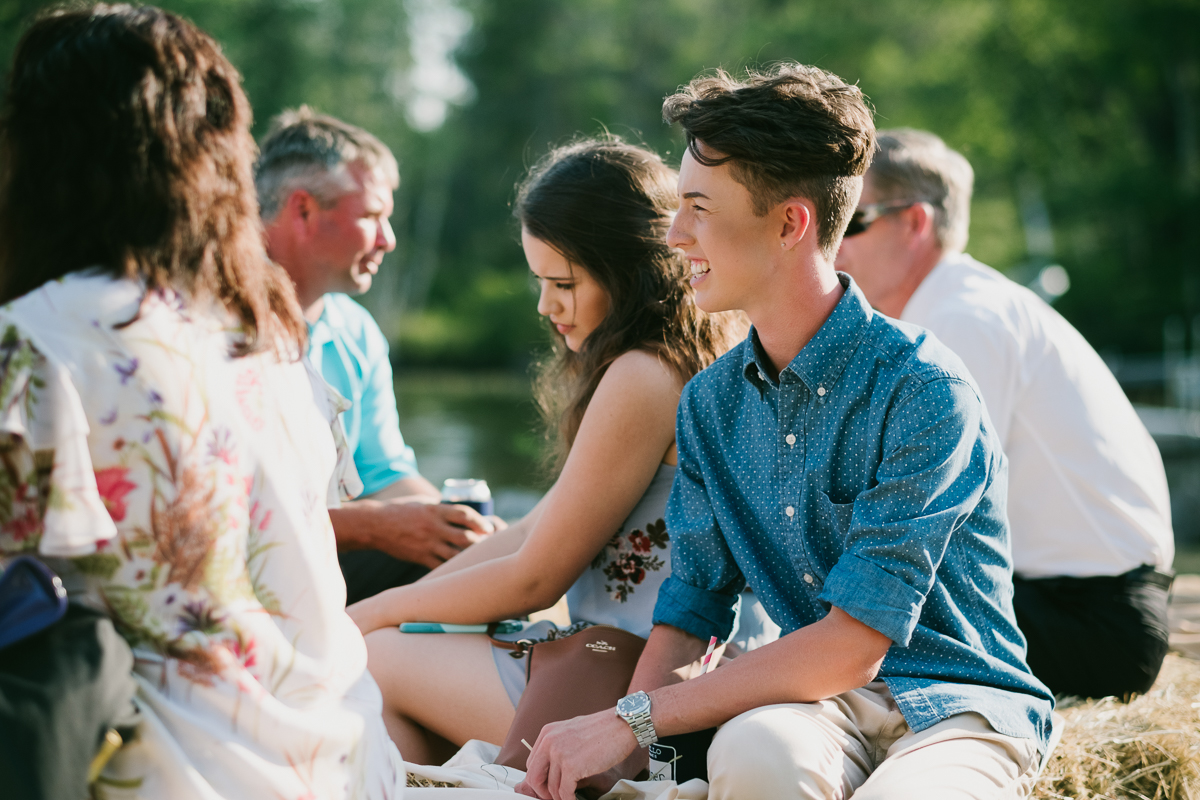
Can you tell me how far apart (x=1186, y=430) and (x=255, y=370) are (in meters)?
16.5

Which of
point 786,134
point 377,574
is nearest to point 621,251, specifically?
point 786,134

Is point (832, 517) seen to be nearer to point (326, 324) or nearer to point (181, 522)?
point (181, 522)

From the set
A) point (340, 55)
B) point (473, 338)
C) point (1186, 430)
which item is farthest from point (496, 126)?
point (1186, 430)

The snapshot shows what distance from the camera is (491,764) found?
204 centimetres

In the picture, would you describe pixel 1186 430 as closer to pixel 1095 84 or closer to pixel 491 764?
pixel 1095 84

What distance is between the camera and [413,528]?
2.99 metres

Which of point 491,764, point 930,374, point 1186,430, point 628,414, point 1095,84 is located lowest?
point 1186,430

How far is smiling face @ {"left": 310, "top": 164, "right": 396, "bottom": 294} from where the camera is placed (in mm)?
3654

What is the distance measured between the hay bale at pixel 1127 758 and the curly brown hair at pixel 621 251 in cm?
118

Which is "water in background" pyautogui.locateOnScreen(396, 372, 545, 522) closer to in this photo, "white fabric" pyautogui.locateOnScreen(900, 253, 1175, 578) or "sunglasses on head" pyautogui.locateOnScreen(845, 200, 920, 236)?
"sunglasses on head" pyautogui.locateOnScreen(845, 200, 920, 236)

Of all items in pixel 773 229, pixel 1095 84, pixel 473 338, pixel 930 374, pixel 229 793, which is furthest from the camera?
pixel 473 338

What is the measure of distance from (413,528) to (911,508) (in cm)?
164

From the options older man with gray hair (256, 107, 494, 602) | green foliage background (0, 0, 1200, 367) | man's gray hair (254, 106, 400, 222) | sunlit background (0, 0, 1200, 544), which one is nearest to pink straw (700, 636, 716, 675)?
older man with gray hair (256, 107, 494, 602)

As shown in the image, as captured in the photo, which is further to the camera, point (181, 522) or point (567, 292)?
point (567, 292)
